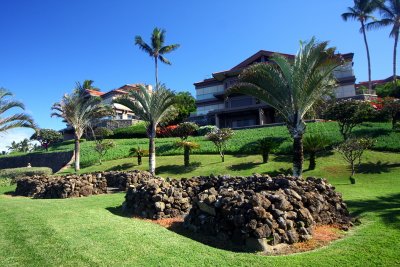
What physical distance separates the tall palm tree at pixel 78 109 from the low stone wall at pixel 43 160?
6749mm

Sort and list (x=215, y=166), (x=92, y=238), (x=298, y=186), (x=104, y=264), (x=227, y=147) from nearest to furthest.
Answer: (x=104, y=264)
(x=92, y=238)
(x=298, y=186)
(x=215, y=166)
(x=227, y=147)

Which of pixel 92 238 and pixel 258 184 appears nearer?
pixel 92 238

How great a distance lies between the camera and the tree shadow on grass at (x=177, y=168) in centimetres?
2478

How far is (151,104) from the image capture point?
23234mm

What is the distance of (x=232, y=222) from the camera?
25.5ft

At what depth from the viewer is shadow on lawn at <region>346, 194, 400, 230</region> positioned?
9164 millimetres

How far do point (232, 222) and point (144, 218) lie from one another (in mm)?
3810

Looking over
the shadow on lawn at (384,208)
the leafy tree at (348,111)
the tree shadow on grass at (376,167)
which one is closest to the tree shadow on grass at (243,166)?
the tree shadow on grass at (376,167)

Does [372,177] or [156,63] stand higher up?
[156,63]

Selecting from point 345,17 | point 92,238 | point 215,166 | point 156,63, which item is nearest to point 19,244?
point 92,238

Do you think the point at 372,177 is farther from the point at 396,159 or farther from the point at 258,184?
the point at 258,184

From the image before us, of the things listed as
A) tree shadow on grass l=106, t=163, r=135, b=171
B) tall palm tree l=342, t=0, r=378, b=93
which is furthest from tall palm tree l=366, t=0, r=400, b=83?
tree shadow on grass l=106, t=163, r=135, b=171

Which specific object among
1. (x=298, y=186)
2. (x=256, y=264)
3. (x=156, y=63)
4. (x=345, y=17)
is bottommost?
(x=256, y=264)

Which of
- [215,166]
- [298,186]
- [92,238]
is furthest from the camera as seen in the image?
[215,166]
